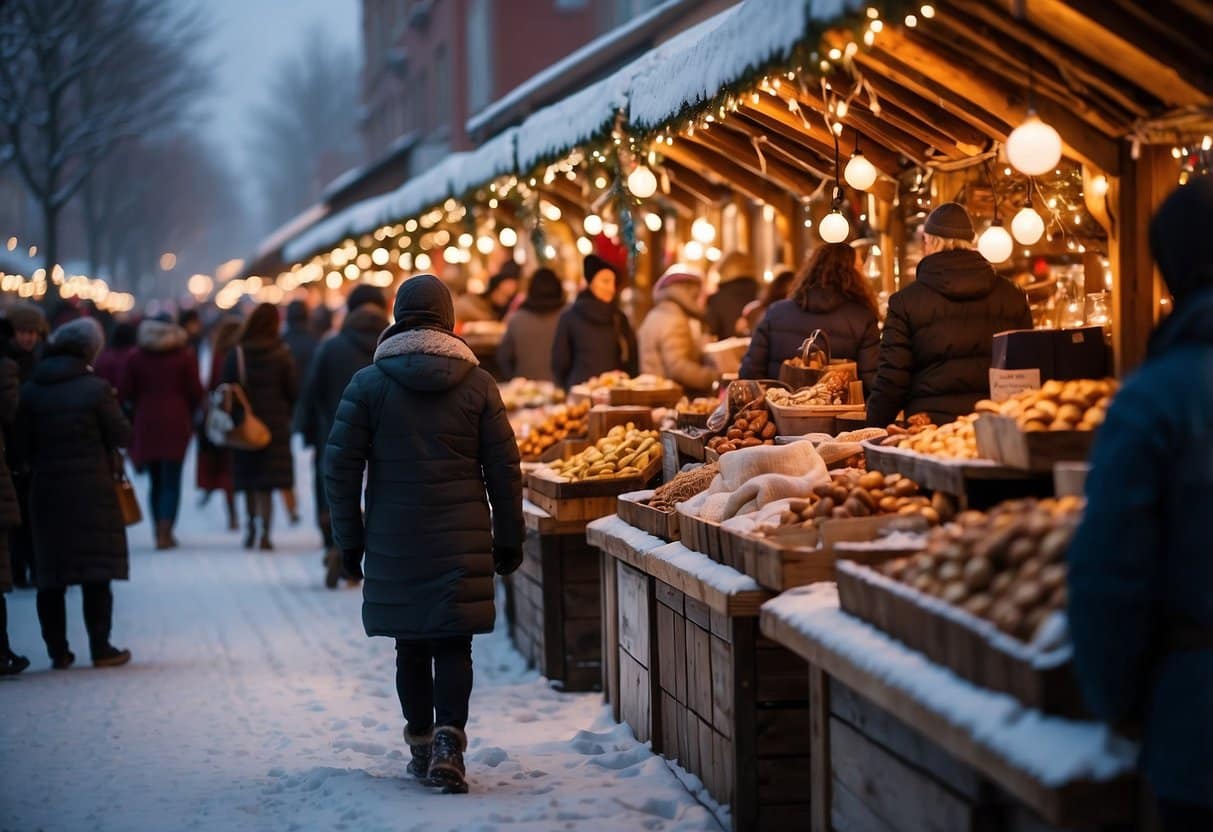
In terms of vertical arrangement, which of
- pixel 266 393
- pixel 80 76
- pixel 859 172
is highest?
pixel 80 76

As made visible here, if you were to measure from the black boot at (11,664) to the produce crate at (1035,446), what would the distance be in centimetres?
648

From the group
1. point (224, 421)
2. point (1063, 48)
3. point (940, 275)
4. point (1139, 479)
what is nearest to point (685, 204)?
point (224, 421)

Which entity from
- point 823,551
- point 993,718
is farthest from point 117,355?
point 993,718

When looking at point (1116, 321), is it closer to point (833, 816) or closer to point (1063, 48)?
point (1063, 48)

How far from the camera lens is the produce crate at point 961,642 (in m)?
4.17

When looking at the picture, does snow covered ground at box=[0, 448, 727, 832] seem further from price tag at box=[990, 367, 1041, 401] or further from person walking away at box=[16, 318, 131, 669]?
price tag at box=[990, 367, 1041, 401]

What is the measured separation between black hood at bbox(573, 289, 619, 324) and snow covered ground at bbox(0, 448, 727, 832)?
275 cm

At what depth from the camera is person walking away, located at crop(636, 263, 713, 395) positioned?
42.5 feet

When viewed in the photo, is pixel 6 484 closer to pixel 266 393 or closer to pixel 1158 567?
pixel 266 393

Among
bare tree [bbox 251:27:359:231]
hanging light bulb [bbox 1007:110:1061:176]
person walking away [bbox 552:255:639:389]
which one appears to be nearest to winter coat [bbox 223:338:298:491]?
person walking away [bbox 552:255:639:389]

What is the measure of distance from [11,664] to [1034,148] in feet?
21.8

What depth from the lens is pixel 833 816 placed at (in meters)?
5.68

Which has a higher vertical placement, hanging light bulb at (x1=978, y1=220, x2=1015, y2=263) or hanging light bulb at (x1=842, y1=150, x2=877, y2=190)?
hanging light bulb at (x1=842, y1=150, x2=877, y2=190)

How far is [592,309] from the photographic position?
13.7 m
